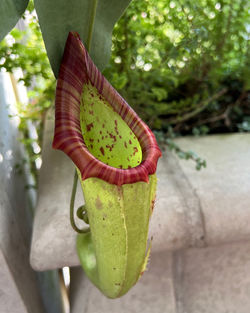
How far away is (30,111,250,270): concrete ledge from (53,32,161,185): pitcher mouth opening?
27 centimetres

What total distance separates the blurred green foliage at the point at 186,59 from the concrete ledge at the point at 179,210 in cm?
24

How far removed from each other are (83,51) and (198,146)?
0.67m

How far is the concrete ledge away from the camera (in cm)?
78

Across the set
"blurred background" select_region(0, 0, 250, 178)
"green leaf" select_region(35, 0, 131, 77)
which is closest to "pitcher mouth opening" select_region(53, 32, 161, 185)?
"green leaf" select_region(35, 0, 131, 77)

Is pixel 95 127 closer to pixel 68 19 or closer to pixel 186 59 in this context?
pixel 68 19

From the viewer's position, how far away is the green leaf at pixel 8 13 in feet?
1.70

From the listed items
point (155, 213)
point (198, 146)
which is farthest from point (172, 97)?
point (155, 213)

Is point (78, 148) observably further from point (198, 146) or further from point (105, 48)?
point (198, 146)

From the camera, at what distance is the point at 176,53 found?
0.84m

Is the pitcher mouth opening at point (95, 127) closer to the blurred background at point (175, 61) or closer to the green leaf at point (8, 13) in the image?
the green leaf at point (8, 13)

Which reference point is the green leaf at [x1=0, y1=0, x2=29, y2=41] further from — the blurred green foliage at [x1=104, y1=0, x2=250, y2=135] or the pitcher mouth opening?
the blurred green foliage at [x1=104, y1=0, x2=250, y2=135]

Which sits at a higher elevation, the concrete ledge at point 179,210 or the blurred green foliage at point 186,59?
the blurred green foliage at point 186,59

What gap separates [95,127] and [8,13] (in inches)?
8.4

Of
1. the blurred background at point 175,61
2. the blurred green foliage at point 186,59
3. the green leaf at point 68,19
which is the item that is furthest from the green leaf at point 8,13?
the blurred green foliage at point 186,59
